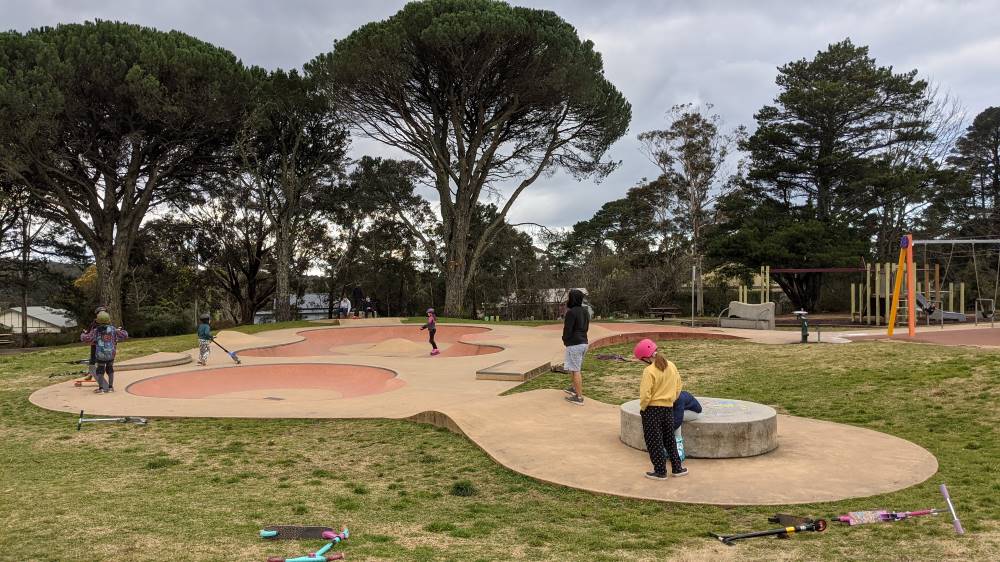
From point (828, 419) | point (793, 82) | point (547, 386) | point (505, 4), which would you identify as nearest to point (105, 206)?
point (505, 4)

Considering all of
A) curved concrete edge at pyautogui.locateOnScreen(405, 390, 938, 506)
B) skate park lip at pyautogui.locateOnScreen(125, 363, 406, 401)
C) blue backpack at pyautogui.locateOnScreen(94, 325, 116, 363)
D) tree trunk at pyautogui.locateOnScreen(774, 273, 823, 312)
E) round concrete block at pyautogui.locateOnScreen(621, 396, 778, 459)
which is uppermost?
tree trunk at pyautogui.locateOnScreen(774, 273, 823, 312)

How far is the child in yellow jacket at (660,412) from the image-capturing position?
5.32 metres

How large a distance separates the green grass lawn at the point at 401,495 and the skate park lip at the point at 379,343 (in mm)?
8576

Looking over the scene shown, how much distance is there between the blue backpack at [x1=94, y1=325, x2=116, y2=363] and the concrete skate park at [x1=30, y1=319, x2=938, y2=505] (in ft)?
2.26

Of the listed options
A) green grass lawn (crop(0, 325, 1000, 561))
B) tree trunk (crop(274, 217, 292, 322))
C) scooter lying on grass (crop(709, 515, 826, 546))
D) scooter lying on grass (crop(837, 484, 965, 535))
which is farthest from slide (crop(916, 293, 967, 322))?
tree trunk (crop(274, 217, 292, 322))

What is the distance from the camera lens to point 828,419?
7.97 metres

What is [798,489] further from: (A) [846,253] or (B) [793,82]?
(B) [793,82]

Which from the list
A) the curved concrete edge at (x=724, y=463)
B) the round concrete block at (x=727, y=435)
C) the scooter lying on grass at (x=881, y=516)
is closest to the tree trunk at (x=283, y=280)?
the curved concrete edge at (x=724, y=463)

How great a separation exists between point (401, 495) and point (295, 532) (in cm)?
134

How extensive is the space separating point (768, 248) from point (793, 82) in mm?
10716

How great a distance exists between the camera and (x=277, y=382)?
42.7 ft

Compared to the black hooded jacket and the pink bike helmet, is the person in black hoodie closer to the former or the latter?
the black hooded jacket

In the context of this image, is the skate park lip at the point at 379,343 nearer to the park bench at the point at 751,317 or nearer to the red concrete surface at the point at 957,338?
the park bench at the point at 751,317

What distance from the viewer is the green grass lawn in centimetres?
384
